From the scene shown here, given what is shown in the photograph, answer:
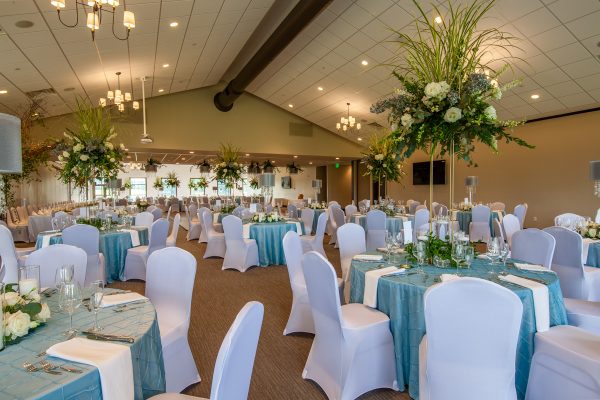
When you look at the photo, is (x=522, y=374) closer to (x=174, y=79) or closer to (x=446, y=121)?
(x=446, y=121)

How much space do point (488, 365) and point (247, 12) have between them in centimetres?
876

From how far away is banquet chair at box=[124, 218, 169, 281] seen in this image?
18.7ft

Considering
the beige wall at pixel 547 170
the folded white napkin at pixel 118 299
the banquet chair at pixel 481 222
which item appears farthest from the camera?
the beige wall at pixel 547 170

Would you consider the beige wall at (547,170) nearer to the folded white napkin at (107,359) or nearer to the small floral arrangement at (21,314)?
the folded white napkin at (107,359)

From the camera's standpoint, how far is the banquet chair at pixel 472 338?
1790mm

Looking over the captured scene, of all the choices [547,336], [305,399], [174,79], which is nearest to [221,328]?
[305,399]

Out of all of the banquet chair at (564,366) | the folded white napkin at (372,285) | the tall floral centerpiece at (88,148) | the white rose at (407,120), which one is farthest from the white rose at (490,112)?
the tall floral centerpiece at (88,148)

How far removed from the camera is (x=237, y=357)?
1342mm

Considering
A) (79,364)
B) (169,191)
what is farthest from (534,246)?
(169,191)

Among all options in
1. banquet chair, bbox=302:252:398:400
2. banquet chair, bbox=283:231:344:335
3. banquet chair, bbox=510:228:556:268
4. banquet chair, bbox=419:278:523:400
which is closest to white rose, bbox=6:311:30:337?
banquet chair, bbox=302:252:398:400

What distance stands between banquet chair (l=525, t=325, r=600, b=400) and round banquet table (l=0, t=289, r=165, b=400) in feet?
7.16

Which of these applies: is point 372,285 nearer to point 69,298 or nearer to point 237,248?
point 69,298

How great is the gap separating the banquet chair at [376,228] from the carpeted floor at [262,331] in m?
0.84

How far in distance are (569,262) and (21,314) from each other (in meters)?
4.36
